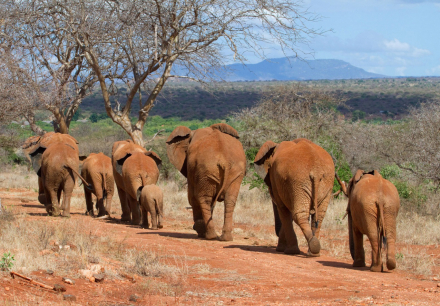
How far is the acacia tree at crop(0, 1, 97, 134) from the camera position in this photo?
51.8ft

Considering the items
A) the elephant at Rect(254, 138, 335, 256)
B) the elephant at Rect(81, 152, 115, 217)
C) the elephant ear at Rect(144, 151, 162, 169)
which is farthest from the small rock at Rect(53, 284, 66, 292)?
the elephant at Rect(81, 152, 115, 217)

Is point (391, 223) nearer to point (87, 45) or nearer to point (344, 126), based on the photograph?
point (87, 45)

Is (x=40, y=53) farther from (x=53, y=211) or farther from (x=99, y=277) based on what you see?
(x=99, y=277)

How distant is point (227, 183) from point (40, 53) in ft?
32.0

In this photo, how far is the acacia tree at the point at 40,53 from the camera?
15.8 meters

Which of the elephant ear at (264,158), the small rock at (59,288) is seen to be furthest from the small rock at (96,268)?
the elephant ear at (264,158)

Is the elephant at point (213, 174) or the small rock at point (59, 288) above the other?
the elephant at point (213, 174)

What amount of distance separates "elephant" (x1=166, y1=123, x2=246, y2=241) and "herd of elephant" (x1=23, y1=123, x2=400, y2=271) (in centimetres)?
2

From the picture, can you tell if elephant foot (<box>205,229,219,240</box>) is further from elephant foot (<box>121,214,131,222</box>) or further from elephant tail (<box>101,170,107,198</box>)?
elephant tail (<box>101,170,107,198</box>)

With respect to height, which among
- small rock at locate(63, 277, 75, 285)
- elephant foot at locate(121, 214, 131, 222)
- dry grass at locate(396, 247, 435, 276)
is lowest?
elephant foot at locate(121, 214, 131, 222)

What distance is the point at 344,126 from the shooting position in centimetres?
2358

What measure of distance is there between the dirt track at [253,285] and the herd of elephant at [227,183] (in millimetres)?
582

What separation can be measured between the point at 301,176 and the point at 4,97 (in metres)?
6.82

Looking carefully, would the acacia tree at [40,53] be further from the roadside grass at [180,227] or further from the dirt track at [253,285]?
the dirt track at [253,285]
